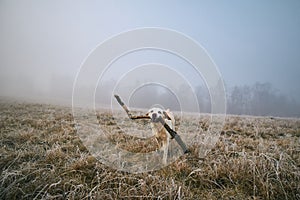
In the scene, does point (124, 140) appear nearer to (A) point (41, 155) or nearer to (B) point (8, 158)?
(A) point (41, 155)

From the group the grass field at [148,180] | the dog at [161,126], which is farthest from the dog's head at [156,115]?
the grass field at [148,180]

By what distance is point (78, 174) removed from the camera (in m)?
3.59

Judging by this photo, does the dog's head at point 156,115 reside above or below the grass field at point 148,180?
above

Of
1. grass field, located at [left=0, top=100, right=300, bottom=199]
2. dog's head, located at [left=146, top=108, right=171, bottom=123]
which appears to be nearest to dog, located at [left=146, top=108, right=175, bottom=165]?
dog's head, located at [left=146, top=108, right=171, bottom=123]

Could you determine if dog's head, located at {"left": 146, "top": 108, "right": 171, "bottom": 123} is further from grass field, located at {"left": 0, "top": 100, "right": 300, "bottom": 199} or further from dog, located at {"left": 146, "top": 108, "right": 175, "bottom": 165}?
grass field, located at {"left": 0, "top": 100, "right": 300, "bottom": 199}

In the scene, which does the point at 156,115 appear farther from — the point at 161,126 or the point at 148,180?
the point at 148,180

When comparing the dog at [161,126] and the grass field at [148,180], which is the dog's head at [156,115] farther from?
the grass field at [148,180]

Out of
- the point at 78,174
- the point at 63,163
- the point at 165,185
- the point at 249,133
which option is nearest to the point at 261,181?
the point at 165,185

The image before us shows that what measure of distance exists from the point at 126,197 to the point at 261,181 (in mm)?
1998

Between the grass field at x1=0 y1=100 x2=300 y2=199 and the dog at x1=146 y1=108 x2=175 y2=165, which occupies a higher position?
the dog at x1=146 y1=108 x2=175 y2=165

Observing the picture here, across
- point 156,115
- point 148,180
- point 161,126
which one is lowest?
point 148,180

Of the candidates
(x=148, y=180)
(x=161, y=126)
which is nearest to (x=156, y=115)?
(x=161, y=126)

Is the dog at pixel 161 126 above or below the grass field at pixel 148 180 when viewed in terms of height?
above

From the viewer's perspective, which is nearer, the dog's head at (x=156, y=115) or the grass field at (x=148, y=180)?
the grass field at (x=148, y=180)
